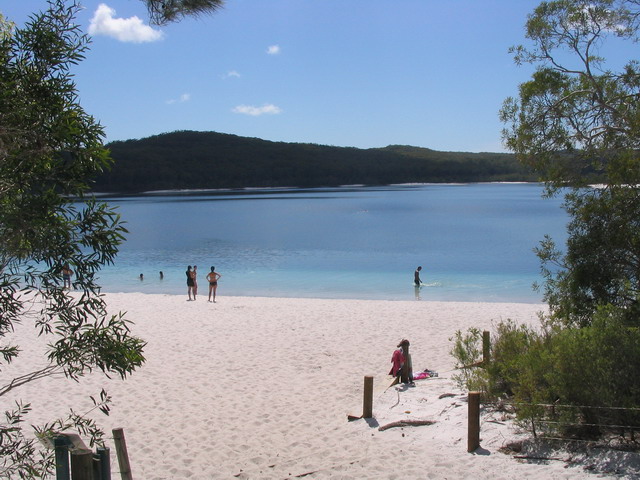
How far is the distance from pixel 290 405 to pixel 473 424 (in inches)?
148

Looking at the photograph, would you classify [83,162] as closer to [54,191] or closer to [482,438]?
[54,191]

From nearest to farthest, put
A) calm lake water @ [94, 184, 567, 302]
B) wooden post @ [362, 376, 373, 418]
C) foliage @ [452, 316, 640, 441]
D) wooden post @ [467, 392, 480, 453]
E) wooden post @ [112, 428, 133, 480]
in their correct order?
wooden post @ [112, 428, 133, 480] < foliage @ [452, 316, 640, 441] < wooden post @ [467, 392, 480, 453] < wooden post @ [362, 376, 373, 418] < calm lake water @ [94, 184, 567, 302]

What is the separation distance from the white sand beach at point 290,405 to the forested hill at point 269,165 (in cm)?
11728

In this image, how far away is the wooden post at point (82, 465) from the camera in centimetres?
391

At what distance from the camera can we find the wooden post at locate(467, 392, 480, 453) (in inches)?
246

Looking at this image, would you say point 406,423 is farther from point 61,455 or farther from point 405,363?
point 61,455

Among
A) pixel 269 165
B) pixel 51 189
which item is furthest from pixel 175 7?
pixel 269 165

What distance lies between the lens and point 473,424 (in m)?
6.32

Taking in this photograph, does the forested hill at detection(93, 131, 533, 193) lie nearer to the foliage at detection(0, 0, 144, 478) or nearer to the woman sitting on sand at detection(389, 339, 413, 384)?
the woman sitting on sand at detection(389, 339, 413, 384)

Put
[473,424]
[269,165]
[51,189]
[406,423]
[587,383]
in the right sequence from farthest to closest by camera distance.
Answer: [269,165], [406,423], [473,424], [587,383], [51,189]

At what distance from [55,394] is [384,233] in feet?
160

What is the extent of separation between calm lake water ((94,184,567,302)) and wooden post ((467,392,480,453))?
17758 millimetres

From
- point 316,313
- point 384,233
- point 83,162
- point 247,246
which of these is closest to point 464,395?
point 83,162

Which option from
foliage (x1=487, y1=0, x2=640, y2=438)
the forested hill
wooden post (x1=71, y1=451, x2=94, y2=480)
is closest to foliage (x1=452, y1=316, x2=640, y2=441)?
foliage (x1=487, y1=0, x2=640, y2=438)
